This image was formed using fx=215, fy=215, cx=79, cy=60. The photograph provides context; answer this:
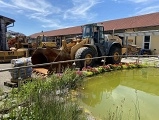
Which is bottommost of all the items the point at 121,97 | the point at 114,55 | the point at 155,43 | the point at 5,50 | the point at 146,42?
the point at 121,97

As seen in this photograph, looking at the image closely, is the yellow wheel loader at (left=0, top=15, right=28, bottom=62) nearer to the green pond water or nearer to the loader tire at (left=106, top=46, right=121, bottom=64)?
the loader tire at (left=106, top=46, right=121, bottom=64)

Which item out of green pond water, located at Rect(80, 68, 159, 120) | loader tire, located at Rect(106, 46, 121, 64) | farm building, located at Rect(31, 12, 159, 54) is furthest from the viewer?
farm building, located at Rect(31, 12, 159, 54)

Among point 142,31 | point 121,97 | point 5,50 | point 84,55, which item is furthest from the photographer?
point 142,31

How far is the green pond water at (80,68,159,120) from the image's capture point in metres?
6.12

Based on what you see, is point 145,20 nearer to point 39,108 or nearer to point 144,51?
point 144,51

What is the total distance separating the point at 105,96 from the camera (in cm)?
809

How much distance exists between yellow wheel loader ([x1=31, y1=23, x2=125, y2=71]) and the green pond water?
88.1 inches

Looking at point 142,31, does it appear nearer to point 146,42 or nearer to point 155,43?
point 146,42

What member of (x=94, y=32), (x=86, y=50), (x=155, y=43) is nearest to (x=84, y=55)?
(x=86, y=50)

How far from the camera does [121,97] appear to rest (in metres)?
7.95

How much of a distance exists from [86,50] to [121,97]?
5.89m

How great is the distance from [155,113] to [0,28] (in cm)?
1716

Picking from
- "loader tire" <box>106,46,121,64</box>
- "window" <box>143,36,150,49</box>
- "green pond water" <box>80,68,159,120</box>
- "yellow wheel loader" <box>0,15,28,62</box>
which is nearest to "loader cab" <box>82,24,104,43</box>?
"loader tire" <box>106,46,121,64</box>

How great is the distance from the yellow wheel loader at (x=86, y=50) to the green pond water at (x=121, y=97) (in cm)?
224
